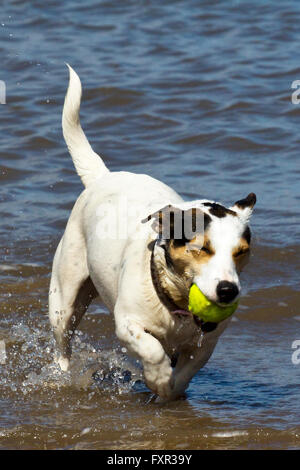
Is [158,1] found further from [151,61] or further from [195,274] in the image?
[195,274]

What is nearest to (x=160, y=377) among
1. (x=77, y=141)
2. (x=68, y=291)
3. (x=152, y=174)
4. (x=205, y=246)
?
(x=205, y=246)

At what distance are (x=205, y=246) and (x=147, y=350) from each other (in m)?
0.77

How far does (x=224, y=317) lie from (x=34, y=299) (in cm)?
346

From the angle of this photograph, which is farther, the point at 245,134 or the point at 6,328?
the point at 245,134

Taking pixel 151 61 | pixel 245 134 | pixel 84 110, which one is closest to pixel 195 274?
pixel 245 134

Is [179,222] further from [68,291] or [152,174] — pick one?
[152,174]

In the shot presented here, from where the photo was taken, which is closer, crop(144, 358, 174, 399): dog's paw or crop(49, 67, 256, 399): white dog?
crop(49, 67, 256, 399): white dog

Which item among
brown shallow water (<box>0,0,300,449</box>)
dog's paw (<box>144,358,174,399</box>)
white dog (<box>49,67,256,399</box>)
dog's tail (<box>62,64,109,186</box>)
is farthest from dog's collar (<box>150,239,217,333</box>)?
dog's tail (<box>62,64,109,186</box>)

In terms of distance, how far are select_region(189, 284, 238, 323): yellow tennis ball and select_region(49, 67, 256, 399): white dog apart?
0.07 m

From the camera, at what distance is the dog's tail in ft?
21.6

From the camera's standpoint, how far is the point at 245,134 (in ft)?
38.5

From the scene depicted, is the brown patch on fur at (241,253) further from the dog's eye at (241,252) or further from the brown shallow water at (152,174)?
the brown shallow water at (152,174)

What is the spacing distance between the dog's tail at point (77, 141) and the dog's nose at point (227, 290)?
214cm

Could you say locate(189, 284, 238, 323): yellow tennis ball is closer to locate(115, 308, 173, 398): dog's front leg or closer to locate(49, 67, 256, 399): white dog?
locate(49, 67, 256, 399): white dog
